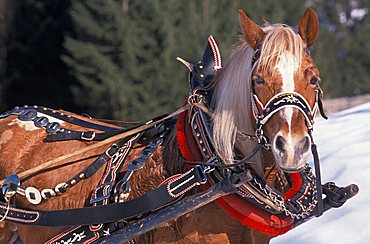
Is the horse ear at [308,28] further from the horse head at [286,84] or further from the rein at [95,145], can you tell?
the rein at [95,145]

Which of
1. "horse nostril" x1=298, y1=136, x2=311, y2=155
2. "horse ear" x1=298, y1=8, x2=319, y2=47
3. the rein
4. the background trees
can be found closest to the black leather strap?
the rein

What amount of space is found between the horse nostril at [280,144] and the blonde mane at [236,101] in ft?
0.97

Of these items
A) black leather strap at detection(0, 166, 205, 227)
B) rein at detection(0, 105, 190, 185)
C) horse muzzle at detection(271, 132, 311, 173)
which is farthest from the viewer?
rein at detection(0, 105, 190, 185)

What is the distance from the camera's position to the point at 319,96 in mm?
2896

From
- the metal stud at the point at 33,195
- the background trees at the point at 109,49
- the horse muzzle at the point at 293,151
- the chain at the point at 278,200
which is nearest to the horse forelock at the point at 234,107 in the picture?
the chain at the point at 278,200

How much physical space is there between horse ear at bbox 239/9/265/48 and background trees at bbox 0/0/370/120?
39.1 ft

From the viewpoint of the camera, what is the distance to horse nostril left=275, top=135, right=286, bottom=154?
2646 mm

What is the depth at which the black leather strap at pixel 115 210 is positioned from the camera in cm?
313

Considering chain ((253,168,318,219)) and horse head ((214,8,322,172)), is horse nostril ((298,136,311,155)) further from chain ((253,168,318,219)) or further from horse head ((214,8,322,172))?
chain ((253,168,318,219))

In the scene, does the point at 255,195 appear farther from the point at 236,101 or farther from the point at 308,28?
the point at 308,28

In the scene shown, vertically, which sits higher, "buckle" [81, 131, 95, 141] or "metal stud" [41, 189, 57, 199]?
"buckle" [81, 131, 95, 141]

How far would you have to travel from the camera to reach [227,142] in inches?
119

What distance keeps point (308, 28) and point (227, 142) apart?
0.60m

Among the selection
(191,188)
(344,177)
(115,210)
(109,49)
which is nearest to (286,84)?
(191,188)
